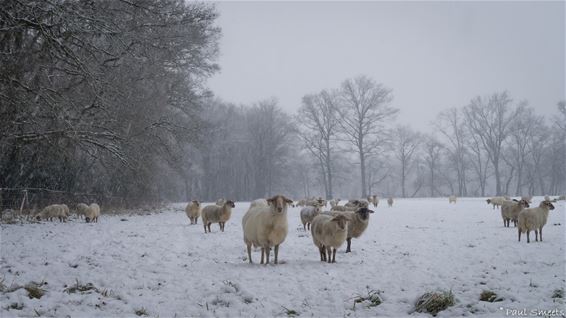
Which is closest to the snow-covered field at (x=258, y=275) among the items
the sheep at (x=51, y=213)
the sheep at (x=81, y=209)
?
the sheep at (x=51, y=213)

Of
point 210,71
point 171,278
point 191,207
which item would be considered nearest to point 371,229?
point 191,207

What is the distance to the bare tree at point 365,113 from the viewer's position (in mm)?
44719

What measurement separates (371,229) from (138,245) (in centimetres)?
958

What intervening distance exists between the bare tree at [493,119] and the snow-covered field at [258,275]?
41973 millimetres

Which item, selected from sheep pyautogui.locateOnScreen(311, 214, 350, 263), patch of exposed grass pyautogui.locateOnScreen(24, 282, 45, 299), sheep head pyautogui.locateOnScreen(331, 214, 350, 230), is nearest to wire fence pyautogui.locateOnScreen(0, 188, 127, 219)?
patch of exposed grass pyautogui.locateOnScreen(24, 282, 45, 299)

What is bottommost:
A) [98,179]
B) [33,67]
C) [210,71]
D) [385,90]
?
[98,179]

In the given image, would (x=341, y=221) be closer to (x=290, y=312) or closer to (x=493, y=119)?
(x=290, y=312)

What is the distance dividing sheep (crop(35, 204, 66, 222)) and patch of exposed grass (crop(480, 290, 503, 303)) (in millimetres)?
16183

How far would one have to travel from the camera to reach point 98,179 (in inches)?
848

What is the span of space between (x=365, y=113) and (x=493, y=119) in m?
19.0

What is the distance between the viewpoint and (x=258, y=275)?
757 centimetres

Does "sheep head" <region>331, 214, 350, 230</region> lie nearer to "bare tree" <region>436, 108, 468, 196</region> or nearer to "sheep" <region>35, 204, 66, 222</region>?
"sheep" <region>35, 204, 66, 222</region>

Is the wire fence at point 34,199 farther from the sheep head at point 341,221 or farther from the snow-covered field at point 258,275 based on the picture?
the sheep head at point 341,221

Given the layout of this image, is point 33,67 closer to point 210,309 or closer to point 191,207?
point 210,309
